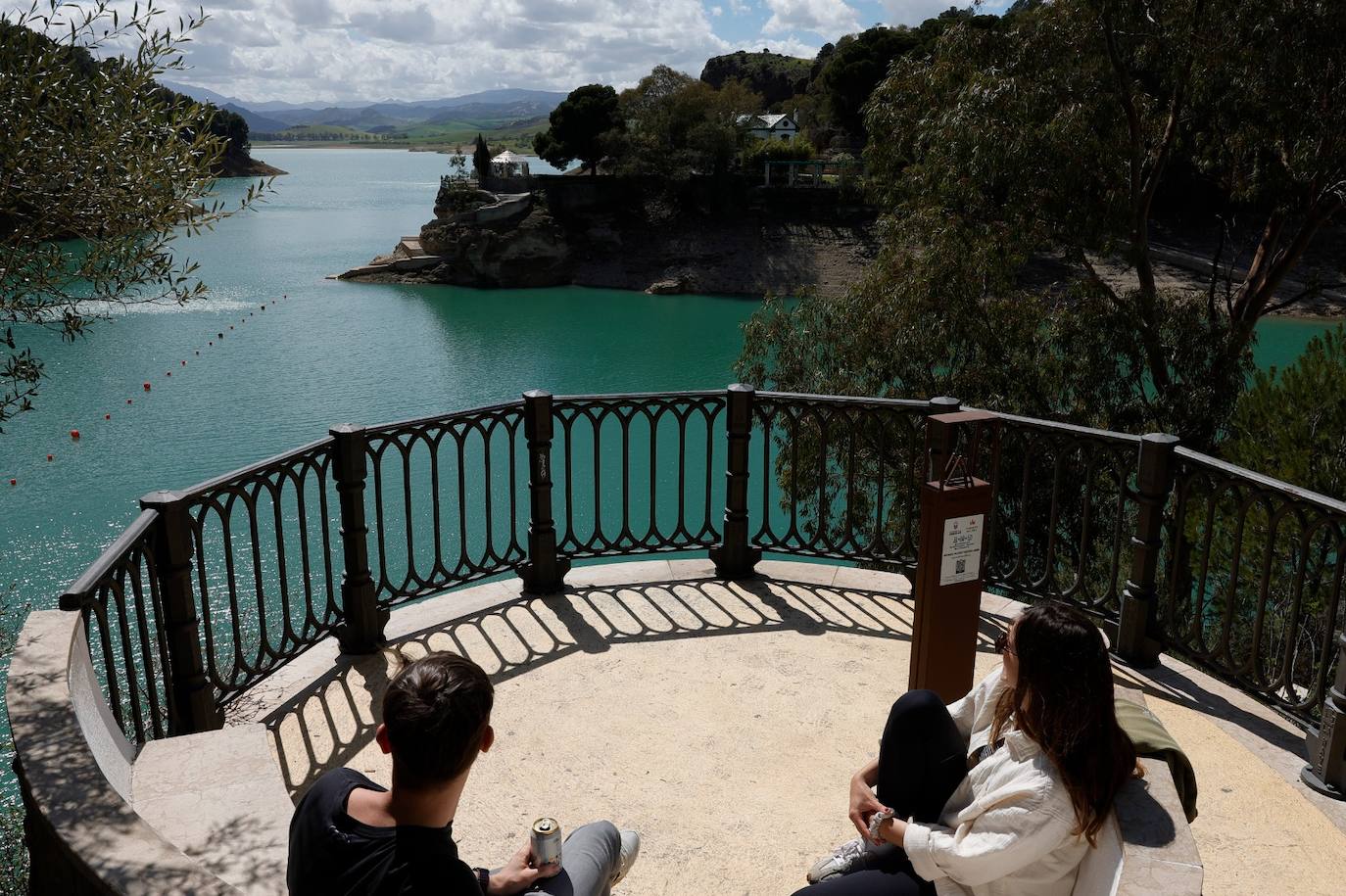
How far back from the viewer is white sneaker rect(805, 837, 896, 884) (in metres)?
2.88

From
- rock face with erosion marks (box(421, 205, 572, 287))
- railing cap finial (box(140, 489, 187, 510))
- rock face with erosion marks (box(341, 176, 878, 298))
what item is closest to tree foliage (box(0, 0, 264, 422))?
railing cap finial (box(140, 489, 187, 510))

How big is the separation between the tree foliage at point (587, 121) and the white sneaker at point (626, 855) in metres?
54.7

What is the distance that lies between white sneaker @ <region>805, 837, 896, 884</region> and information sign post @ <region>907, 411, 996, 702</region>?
1.12 m

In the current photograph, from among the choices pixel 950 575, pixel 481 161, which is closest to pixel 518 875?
pixel 950 575

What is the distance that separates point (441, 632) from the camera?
5.40 m

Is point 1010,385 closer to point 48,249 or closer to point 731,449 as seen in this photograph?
point 731,449

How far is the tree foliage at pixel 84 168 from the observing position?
4082 mm

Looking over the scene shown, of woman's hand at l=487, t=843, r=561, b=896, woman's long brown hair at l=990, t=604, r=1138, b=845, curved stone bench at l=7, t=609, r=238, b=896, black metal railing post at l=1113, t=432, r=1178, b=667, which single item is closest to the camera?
curved stone bench at l=7, t=609, r=238, b=896

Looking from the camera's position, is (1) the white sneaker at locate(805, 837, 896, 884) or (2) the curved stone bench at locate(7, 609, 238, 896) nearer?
(2) the curved stone bench at locate(7, 609, 238, 896)

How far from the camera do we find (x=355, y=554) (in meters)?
5.04

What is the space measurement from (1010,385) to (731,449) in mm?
11634

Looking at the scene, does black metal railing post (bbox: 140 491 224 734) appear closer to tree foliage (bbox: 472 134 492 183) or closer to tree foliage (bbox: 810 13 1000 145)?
tree foliage (bbox: 810 13 1000 145)

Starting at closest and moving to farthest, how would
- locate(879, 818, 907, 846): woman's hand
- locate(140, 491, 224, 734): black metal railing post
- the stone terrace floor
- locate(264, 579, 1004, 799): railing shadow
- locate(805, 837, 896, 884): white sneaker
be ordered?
locate(879, 818, 907, 846): woman's hand, locate(805, 837, 896, 884): white sneaker, the stone terrace floor, locate(140, 491, 224, 734): black metal railing post, locate(264, 579, 1004, 799): railing shadow

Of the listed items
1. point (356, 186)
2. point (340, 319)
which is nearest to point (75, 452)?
point (340, 319)
